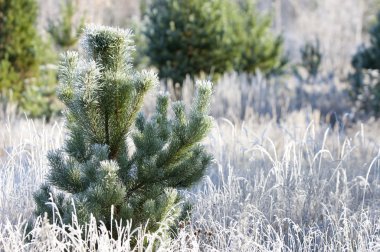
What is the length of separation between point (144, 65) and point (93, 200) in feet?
30.4

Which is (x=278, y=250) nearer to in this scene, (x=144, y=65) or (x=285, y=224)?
(x=285, y=224)

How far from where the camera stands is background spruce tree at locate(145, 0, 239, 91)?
11.0 meters

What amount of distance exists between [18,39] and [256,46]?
509 cm

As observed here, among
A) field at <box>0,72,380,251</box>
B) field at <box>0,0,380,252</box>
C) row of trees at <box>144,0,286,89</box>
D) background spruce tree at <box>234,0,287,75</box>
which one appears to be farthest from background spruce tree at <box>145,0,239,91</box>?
field at <box>0,72,380,251</box>

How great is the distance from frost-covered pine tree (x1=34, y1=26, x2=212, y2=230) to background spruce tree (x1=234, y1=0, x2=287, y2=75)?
8.93 metres

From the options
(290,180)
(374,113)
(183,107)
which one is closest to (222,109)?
(374,113)

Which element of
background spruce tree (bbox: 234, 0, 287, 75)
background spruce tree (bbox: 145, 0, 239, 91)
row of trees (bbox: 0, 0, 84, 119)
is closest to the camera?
row of trees (bbox: 0, 0, 84, 119)

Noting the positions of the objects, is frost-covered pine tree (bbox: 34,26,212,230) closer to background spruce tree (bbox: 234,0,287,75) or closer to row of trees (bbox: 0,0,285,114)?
row of trees (bbox: 0,0,285,114)

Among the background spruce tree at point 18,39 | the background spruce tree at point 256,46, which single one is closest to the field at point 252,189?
the background spruce tree at point 18,39

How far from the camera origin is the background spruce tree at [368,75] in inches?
388

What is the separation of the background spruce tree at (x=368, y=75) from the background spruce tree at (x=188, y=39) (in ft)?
8.17

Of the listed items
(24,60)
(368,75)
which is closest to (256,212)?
→ (24,60)

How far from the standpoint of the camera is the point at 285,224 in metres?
4.22

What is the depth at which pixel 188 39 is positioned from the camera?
1095 centimetres
